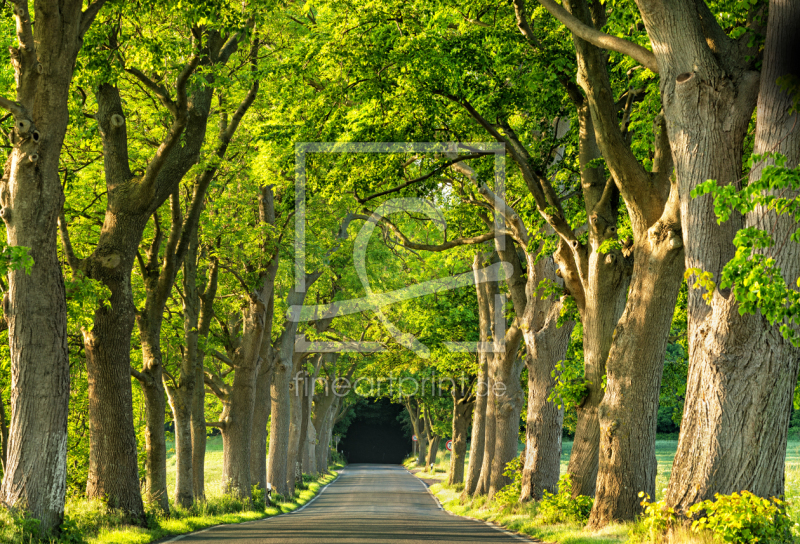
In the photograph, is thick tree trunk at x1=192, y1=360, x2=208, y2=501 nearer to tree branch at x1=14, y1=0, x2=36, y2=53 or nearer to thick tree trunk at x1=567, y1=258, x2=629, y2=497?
thick tree trunk at x1=567, y1=258, x2=629, y2=497

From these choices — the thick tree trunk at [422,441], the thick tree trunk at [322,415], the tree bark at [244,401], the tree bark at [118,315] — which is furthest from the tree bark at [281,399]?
the thick tree trunk at [422,441]

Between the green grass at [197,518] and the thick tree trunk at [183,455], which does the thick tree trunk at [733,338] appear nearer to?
the green grass at [197,518]

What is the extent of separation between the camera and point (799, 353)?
8.33 meters

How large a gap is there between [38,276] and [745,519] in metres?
8.94

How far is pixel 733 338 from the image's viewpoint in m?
8.24

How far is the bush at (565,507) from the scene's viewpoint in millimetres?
13469

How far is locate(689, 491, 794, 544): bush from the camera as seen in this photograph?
759 cm

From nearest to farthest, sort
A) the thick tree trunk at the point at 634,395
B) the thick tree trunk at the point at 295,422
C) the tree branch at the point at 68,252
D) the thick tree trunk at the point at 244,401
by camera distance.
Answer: the thick tree trunk at the point at 634,395
the tree branch at the point at 68,252
the thick tree trunk at the point at 244,401
the thick tree trunk at the point at 295,422

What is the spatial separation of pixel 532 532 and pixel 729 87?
827 cm

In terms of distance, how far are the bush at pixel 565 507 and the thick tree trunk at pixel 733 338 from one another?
501 cm

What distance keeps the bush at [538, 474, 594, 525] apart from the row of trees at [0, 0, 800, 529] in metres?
0.50

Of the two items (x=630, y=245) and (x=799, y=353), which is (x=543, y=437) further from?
(x=799, y=353)

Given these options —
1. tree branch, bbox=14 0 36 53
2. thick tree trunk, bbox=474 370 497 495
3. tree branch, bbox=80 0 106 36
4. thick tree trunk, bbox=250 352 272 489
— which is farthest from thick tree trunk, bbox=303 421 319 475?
tree branch, bbox=14 0 36 53

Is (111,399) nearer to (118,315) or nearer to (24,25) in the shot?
(118,315)
